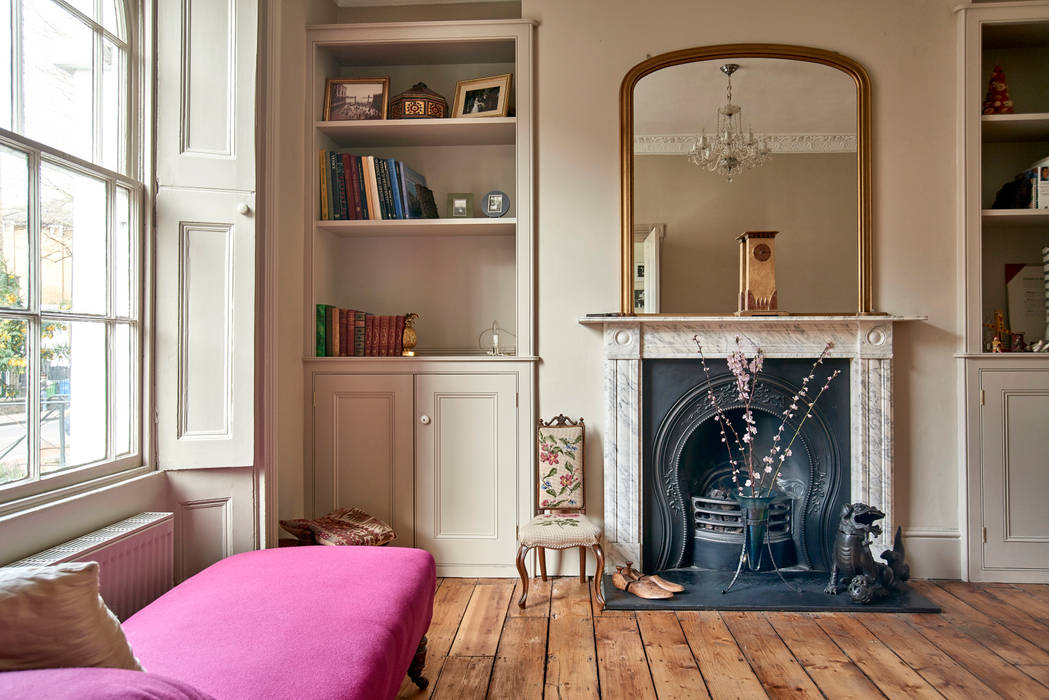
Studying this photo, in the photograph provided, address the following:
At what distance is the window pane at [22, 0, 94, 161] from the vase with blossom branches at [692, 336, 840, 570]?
2590mm

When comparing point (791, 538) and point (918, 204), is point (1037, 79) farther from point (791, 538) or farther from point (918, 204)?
point (791, 538)

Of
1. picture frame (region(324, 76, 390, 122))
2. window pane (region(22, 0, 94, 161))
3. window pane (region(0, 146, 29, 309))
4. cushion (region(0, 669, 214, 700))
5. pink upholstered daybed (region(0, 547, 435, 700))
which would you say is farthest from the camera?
picture frame (region(324, 76, 390, 122))

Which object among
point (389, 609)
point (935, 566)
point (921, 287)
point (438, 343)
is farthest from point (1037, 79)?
point (389, 609)

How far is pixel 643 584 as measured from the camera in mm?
3074

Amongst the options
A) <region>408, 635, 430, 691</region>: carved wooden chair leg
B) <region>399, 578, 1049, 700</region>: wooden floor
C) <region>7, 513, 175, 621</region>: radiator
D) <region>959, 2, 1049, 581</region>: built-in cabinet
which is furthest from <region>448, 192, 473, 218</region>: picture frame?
<region>959, 2, 1049, 581</region>: built-in cabinet

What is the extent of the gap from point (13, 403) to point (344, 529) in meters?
1.43

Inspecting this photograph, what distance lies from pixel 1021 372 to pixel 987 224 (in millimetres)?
770

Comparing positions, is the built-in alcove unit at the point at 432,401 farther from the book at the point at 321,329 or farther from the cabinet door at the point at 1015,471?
the cabinet door at the point at 1015,471

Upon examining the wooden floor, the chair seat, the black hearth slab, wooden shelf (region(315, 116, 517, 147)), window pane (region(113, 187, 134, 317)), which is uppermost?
wooden shelf (region(315, 116, 517, 147))

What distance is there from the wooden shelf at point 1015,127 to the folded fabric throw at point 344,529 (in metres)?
3.45

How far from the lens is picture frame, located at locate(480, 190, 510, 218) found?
11.4 feet

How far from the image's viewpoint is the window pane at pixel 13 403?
182 cm

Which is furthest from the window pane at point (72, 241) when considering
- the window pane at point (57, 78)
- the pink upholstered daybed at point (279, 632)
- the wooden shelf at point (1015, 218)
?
the wooden shelf at point (1015, 218)

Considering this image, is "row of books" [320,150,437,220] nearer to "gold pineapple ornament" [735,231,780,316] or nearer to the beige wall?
the beige wall
